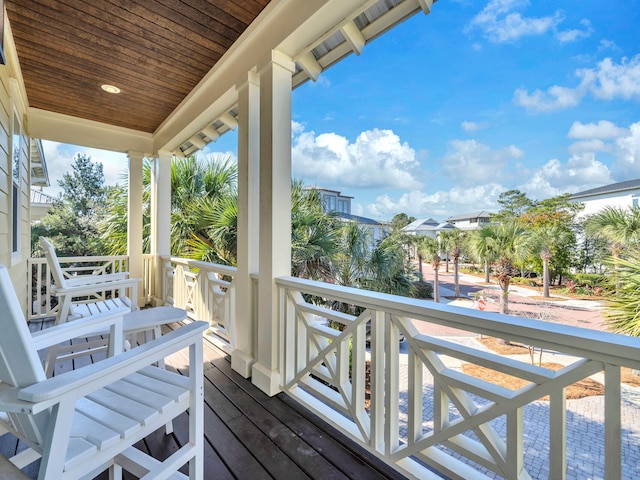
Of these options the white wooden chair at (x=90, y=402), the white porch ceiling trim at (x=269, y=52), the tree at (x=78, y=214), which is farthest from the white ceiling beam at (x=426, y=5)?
the tree at (x=78, y=214)

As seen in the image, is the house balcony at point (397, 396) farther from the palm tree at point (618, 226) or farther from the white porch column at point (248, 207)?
the palm tree at point (618, 226)

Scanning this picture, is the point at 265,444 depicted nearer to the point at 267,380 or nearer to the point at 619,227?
the point at 267,380

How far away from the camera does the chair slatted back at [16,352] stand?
80 cm

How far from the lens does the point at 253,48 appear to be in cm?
222

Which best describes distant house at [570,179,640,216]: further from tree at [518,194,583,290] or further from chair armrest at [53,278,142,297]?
chair armrest at [53,278,142,297]

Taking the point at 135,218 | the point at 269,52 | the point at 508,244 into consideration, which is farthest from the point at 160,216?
the point at 508,244

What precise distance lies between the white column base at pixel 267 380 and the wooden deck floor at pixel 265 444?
5 cm

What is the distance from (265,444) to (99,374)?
3.47ft

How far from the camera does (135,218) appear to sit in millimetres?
4406

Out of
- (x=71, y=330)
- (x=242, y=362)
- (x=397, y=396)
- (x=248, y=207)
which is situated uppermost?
(x=248, y=207)

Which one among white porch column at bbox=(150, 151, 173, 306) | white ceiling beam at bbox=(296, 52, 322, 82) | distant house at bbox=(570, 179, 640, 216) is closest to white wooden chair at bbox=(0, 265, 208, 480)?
white ceiling beam at bbox=(296, 52, 322, 82)

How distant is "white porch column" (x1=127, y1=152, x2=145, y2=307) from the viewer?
4.36 metres

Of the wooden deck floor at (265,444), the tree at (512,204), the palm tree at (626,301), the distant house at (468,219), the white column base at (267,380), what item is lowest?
the wooden deck floor at (265,444)

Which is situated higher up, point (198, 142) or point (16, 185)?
point (198, 142)
